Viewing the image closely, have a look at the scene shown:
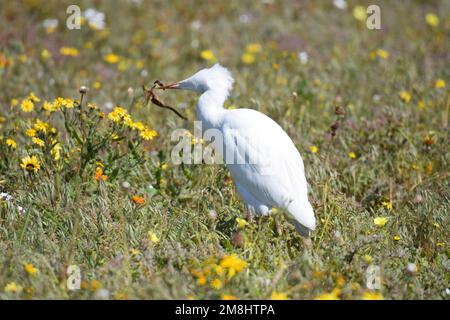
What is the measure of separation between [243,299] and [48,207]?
5.22ft

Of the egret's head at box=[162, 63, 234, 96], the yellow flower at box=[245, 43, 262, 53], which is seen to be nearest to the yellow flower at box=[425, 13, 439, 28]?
the yellow flower at box=[245, 43, 262, 53]

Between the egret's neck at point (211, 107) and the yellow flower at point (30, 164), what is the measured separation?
1.08 meters

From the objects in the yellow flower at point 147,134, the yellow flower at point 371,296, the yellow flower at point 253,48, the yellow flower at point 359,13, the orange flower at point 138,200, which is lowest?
the yellow flower at point 371,296

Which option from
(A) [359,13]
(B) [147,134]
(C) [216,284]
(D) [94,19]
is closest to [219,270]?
(C) [216,284]

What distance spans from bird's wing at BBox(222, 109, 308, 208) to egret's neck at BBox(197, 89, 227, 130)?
125 mm

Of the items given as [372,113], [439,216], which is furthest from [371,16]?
[439,216]

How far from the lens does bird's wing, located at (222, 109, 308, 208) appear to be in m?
4.12

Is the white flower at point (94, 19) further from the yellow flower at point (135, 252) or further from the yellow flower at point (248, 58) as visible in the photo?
the yellow flower at point (135, 252)

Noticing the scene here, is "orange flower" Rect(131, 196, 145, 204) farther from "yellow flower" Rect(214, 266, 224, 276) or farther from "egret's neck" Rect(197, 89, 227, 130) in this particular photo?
"yellow flower" Rect(214, 266, 224, 276)

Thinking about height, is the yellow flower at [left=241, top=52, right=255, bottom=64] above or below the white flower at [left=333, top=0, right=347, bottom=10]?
below

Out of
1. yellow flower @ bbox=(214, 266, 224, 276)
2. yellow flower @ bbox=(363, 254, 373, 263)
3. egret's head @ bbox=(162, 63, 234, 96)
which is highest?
egret's head @ bbox=(162, 63, 234, 96)

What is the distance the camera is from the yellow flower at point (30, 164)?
14.3ft

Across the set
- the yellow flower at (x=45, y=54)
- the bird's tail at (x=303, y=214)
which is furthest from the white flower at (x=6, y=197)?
the yellow flower at (x=45, y=54)

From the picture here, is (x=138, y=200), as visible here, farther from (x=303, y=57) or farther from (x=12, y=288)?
(x=303, y=57)
